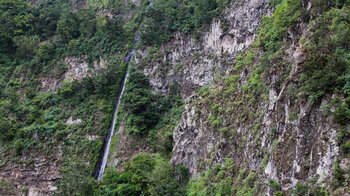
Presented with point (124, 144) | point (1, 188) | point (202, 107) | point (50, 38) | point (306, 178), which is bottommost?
point (1, 188)

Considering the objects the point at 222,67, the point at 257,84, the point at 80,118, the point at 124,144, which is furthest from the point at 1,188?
the point at 257,84

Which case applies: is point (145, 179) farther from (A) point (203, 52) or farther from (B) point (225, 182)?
(A) point (203, 52)

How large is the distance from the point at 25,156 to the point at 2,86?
1596cm

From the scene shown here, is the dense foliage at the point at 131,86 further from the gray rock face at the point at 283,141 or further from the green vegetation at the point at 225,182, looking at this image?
the gray rock face at the point at 283,141

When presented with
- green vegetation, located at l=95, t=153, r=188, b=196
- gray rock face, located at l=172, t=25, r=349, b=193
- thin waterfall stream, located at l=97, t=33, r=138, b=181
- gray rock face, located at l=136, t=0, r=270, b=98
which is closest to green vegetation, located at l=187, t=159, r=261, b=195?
gray rock face, located at l=172, t=25, r=349, b=193

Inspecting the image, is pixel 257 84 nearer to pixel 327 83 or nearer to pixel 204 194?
pixel 327 83

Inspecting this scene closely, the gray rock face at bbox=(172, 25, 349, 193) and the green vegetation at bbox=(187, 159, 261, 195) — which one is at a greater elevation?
the gray rock face at bbox=(172, 25, 349, 193)

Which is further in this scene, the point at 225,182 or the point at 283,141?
the point at 225,182

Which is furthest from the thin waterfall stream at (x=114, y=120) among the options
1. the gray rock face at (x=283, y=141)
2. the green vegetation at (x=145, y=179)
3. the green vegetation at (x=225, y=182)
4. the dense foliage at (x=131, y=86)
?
the gray rock face at (x=283, y=141)

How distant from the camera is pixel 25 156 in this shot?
1415 inches

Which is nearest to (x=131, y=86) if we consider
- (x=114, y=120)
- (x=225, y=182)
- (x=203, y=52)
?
(x=114, y=120)

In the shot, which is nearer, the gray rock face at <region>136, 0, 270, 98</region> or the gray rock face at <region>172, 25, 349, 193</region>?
the gray rock face at <region>172, 25, 349, 193</region>

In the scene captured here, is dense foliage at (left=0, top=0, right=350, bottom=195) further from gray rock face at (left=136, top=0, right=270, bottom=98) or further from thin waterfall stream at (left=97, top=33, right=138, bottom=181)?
gray rock face at (left=136, top=0, right=270, bottom=98)

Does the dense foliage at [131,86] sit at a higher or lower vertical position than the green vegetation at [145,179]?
higher
